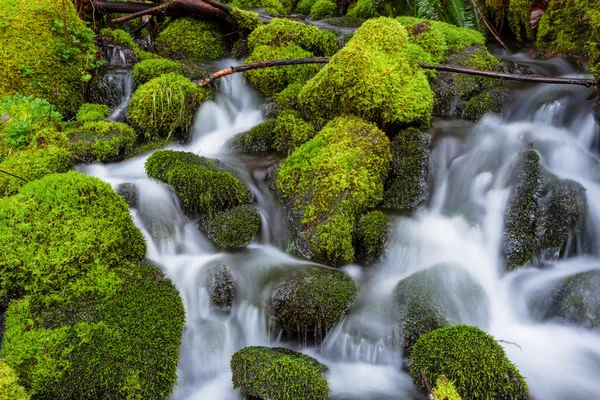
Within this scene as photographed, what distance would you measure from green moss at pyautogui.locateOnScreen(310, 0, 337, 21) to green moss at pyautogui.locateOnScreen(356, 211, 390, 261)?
28.4ft

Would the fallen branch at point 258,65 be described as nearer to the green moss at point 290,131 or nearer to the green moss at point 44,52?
the green moss at point 290,131

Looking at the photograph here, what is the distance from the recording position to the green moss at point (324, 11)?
37.7ft

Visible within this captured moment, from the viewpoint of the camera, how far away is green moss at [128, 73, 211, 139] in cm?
600

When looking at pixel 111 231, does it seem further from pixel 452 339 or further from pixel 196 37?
pixel 196 37

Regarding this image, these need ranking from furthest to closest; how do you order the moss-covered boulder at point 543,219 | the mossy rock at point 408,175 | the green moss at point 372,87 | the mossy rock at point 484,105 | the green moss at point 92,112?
1. the green moss at point 92,112
2. the mossy rock at point 484,105
3. the green moss at point 372,87
4. the mossy rock at point 408,175
5. the moss-covered boulder at point 543,219

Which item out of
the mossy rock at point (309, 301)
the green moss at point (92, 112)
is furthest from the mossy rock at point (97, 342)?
the green moss at point (92, 112)

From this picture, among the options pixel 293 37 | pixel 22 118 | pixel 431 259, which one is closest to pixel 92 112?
pixel 22 118

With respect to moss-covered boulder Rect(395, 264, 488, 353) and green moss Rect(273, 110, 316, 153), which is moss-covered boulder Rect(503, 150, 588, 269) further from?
green moss Rect(273, 110, 316, 153)

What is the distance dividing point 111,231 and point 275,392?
1998mm

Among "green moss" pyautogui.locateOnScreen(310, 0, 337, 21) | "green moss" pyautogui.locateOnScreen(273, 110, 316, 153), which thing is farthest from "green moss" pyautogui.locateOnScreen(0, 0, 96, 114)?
"green moss" pyautogui.locateOnScreen(310, 0, 337, 21)

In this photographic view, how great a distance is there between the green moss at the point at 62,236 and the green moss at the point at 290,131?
8.03ft

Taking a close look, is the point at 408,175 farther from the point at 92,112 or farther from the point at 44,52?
the point at 44,52

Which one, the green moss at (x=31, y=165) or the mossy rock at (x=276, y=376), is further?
the green moss at (x=31, y=165)

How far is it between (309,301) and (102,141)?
366cm
